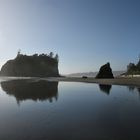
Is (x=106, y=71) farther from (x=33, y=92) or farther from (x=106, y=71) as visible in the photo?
(x=33, y=92)

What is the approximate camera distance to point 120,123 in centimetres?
1432

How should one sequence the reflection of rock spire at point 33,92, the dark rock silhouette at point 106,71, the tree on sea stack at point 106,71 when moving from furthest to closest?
1. the dark rock silhouette at point 106,71
2. the tree on sea stack at point 106,71
3. the reflection of rock spire at point 33,92

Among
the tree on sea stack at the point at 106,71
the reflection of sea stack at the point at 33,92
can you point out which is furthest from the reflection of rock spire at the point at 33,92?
the tree on sea stack at the point at 106,71

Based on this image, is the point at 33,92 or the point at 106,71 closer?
the point at 33,92

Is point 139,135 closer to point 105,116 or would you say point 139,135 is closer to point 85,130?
point 85,130

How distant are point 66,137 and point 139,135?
357cm

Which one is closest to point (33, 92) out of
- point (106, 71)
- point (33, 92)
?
point (33, 92)

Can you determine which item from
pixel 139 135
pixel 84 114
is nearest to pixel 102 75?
pixel 84 114

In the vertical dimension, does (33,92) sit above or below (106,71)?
below

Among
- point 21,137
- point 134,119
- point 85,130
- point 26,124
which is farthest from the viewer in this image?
point 134,119

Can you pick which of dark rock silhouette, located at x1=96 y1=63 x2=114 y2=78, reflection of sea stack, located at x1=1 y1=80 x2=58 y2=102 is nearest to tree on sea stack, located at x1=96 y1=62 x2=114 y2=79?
dark rock silhouette, located at x1=96 y1=63 x2=114 y2=78

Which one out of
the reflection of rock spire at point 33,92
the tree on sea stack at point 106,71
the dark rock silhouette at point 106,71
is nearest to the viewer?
the reflection of rock spire at point 33,92

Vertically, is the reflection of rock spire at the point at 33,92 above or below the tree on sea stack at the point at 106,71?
below

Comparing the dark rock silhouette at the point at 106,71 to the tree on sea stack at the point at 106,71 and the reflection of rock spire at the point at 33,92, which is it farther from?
the reflection of rock spire at the point at 33,92
